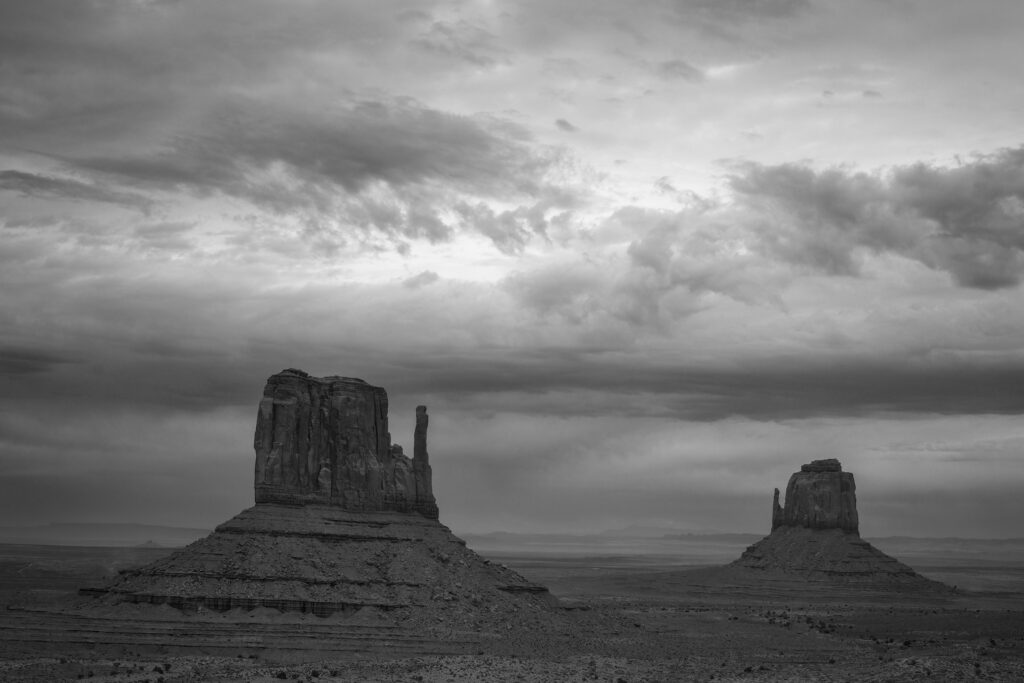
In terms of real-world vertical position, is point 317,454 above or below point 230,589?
above

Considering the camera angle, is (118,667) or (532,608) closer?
(118,667)

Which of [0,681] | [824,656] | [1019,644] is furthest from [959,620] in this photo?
[0,681]

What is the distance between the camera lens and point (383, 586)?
Result: 114812mm

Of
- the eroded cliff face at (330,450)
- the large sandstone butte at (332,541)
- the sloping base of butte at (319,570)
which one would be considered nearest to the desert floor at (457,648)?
the sloping base of butte at (319,570)

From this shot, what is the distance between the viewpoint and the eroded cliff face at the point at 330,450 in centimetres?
11925

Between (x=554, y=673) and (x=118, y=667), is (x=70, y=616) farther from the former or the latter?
(x=554, y=673)

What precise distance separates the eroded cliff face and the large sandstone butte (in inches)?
4.1

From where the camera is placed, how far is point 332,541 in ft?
386

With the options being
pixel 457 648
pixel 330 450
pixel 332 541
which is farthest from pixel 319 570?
pixel 457 648

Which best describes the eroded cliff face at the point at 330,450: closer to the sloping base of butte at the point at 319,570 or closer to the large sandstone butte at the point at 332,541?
the large sandstone butte at the point at 332,541

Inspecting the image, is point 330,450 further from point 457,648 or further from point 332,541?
point 457,648

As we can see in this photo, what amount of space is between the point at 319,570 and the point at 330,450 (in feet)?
42.7

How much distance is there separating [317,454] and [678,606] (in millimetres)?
70074

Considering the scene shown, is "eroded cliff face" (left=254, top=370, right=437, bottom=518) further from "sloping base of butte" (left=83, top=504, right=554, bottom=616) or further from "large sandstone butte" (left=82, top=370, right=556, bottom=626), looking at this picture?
"sloping base of butte" (left=83, top=504, right=554, bottom=616)
